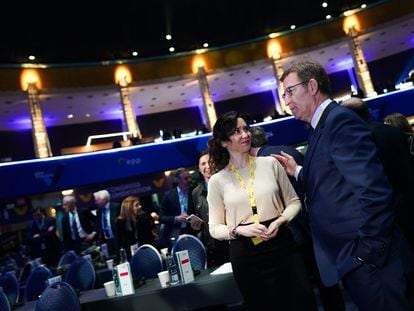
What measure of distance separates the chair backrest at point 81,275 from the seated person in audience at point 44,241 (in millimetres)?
3315

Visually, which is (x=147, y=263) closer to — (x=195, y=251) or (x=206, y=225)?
(x=195, y=251)

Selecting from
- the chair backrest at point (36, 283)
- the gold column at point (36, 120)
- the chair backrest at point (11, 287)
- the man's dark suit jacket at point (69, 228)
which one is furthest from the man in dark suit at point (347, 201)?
the gold column at point (36, 120)

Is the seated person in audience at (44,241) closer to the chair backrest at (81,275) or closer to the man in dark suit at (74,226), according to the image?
the man in dark suit at (74,226)

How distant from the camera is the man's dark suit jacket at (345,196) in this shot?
1291 mm

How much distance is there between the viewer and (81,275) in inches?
146

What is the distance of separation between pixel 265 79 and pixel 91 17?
329 inches

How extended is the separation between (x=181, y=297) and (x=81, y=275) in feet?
5.63

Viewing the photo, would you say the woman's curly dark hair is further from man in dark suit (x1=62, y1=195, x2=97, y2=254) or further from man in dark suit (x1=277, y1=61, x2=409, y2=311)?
man in dark suit (x1=62, y1=195, x2=97, y2=254)

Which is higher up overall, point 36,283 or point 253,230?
point 253,230

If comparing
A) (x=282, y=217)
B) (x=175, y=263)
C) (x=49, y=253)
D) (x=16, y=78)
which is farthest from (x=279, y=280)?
(x=16, y=78)

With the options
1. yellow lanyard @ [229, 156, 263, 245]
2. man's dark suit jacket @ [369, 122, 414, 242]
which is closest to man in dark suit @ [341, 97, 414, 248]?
man's dark suit jacket @ [369, 122, 414, 242]

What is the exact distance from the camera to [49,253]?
680 cm

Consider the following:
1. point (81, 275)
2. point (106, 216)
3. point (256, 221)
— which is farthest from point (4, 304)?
point (106, 216)

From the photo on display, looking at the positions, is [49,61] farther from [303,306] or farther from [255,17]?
[303,306]
